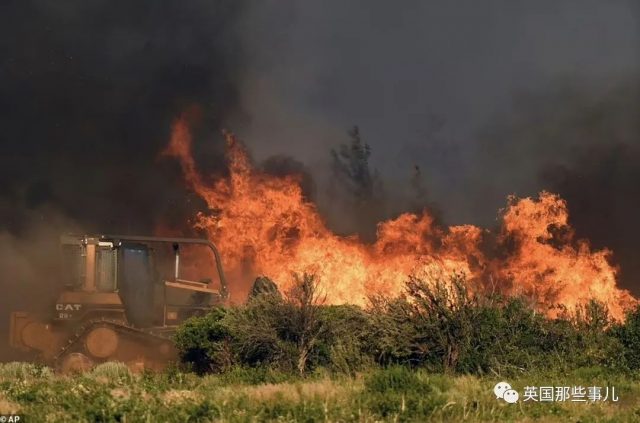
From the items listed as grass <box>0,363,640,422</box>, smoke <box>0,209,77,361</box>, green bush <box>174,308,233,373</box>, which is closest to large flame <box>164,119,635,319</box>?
smoke <box>0,209,77,361</box>

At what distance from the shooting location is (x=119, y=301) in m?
24.8

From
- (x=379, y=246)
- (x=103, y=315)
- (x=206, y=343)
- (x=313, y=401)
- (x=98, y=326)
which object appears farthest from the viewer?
(x=379, y=246)

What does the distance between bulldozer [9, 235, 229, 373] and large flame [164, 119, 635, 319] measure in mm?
7097

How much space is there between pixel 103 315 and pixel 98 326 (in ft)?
1.84

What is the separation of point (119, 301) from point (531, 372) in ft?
40.1

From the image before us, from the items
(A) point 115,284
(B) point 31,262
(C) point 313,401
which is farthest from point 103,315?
(C) point 313,401

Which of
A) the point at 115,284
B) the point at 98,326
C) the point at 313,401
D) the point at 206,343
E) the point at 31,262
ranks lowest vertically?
the point at 313,401

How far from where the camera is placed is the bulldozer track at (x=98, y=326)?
23.9 meters

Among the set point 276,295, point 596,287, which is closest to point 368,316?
point 276,295

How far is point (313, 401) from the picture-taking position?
522 inches

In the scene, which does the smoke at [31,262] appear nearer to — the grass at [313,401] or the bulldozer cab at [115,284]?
the bulldozer cab at [115,284]

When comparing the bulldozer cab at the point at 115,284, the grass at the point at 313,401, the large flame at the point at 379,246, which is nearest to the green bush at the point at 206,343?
the grass at the point at 313,401

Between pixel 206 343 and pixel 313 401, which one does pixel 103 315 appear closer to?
pixel 206 343

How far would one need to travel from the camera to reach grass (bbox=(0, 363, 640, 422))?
12477 millimetres
